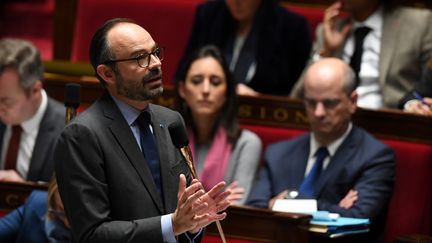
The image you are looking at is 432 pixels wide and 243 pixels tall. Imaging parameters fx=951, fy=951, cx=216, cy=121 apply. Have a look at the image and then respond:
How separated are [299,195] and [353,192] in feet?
0.28

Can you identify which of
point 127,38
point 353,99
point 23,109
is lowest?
point 23,109

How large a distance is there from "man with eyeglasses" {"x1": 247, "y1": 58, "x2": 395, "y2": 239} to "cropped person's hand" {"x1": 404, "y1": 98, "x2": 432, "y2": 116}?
112 millimetres

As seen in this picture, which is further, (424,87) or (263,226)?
(424,87)

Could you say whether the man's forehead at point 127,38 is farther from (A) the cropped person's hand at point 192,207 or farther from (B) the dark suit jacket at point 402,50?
(B) the dark suit jacket at point 402,50

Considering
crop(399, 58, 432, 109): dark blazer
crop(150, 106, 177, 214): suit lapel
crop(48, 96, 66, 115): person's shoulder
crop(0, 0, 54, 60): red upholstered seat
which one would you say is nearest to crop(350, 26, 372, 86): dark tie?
crop(399, 58, 432, 109): dark blazer

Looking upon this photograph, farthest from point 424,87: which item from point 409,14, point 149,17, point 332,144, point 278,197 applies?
point 149,17

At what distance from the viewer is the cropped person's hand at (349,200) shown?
4.81 ft

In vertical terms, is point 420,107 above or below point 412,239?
above

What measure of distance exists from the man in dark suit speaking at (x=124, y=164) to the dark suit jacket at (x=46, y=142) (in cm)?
64

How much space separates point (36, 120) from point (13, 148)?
6cm

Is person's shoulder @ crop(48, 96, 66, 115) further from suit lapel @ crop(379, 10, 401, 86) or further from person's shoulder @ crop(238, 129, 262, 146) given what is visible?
suit lapel @ crop(379, 10, 401, 86)

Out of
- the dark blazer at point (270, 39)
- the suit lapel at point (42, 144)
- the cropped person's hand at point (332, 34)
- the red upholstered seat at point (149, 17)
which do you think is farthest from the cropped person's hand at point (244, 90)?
the suit lapel at point (42, 144)

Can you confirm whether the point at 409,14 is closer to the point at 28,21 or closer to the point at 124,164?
the point at 124,164

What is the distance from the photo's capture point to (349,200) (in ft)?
4.83
